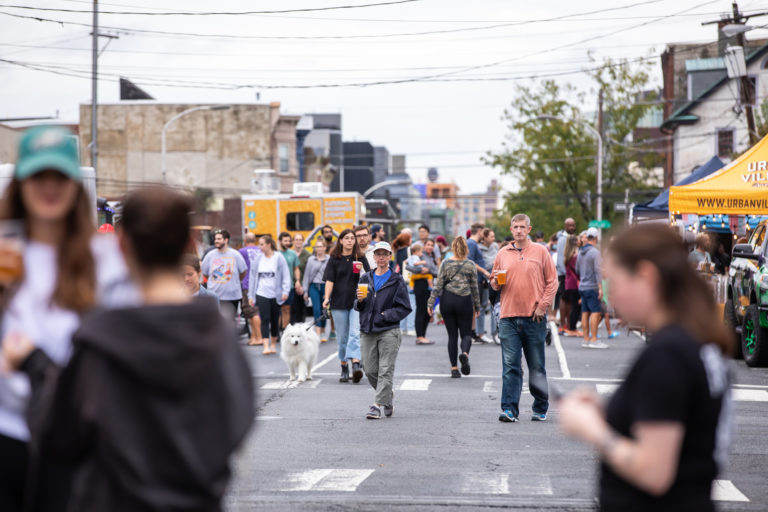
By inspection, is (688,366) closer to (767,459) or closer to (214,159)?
(767,459)

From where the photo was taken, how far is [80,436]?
9.55 ft

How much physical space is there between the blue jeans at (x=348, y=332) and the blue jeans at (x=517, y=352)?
376 cm

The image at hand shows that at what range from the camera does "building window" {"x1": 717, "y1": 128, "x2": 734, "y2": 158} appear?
170 ft

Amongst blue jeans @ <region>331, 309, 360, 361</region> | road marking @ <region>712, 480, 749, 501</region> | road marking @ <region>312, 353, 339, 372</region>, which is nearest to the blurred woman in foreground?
road marking @ <region>712, 480, 749, 501</region>

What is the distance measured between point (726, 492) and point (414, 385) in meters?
6.81

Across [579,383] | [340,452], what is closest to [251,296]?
[579,383]

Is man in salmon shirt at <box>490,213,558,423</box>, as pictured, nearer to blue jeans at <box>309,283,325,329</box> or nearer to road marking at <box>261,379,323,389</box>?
road marking at <box>261,379,323,389</box>

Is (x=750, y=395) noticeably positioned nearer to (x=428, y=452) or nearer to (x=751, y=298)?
(x=751, y=298)

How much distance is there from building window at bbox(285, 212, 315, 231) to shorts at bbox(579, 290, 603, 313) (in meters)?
11.6

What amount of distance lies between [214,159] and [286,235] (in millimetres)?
50565

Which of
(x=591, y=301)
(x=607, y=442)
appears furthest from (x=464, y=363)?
(x=607, y=442)

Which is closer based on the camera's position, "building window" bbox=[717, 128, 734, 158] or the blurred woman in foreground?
the blurred woman in foreground

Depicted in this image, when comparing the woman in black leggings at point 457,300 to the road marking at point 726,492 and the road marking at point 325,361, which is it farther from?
the road marking at point 726,492

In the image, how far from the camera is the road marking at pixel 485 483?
7.61m
